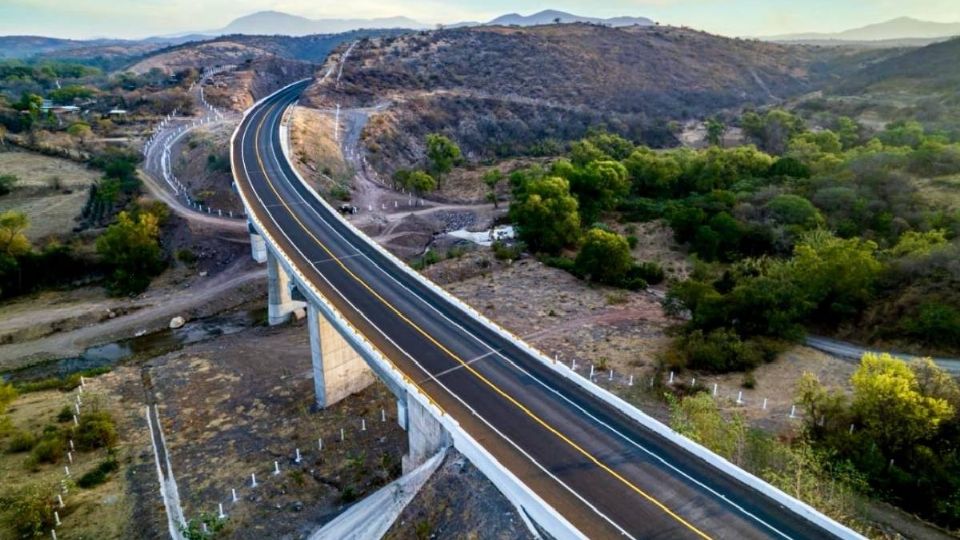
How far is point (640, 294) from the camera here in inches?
2222

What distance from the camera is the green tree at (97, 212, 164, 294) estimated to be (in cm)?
6656

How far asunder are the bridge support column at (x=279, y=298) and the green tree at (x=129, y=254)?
20.4 m

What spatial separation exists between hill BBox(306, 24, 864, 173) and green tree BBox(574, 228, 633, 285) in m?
55.2

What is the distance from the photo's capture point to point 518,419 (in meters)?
28.5

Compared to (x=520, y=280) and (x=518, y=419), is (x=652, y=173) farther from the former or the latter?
(x=518, y=419)

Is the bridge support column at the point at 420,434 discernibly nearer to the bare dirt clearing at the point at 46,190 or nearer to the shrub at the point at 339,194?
the shrub at the point at 339,194

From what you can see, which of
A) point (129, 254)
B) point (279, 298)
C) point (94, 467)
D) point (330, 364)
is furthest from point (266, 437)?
point (129, 254)

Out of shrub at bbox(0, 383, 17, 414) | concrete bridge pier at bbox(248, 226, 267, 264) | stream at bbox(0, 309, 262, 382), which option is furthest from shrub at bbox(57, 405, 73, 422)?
concrete bridge pier at bbox(248, 226, 267, 264)

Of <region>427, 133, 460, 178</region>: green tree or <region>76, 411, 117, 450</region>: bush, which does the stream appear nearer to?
<region>76, 411, 117, 450</region>: bush

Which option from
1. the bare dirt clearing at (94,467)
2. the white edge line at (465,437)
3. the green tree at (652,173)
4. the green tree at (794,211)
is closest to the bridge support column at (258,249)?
the bare dirt clearing at (94,467)

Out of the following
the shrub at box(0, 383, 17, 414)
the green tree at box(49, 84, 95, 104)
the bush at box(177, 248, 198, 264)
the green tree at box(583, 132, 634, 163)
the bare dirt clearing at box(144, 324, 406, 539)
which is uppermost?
the green tree at box(49, 84, 95, 104)

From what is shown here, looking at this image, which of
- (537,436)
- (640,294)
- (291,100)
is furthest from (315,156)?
(537,436)

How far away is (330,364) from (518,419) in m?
18.3

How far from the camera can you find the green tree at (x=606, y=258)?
5750cm
